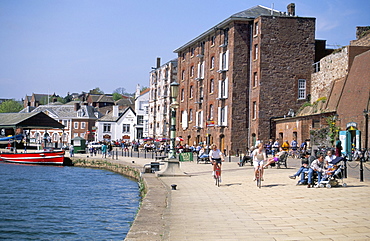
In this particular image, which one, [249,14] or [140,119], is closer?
[249,14]

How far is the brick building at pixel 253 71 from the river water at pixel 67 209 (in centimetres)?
1784

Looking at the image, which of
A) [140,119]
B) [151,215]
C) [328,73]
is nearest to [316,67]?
[328,73]

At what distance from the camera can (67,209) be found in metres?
19.0

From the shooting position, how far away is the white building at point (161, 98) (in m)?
71.5

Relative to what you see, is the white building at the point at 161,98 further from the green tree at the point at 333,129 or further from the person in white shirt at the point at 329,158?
the person in white shirt at the point at 329,158

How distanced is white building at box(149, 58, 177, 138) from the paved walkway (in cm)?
5326

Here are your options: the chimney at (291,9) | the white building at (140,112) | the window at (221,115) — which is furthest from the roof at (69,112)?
the chimney at (291,9)

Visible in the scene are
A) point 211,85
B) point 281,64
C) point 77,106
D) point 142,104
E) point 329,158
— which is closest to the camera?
point 329,158

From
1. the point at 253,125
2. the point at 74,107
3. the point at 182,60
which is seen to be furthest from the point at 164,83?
the point at 74,107

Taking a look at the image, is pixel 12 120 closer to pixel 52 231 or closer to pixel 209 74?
pixel 209 74

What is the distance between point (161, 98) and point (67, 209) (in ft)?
183

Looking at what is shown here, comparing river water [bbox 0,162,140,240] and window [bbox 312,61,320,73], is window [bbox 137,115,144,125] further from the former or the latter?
river water [bbox 0,162,140,240]

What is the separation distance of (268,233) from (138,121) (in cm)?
7999

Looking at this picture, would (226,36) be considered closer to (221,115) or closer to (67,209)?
(221,115)
